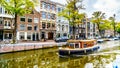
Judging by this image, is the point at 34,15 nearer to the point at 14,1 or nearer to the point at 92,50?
the point at 14,1

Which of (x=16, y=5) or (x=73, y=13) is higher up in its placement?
(x=16, y=5)

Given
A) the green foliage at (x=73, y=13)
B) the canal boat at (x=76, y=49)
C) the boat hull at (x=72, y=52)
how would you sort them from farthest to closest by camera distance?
the green foliage at (x=73, y=13) < the canal boat at (x=76, y=49) < the boat hull at (x=72, y=52)

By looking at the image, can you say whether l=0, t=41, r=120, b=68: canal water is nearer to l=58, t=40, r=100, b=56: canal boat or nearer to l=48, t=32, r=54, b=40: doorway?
l=58, t=40, r=100, b=56: canal boat

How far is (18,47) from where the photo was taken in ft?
125

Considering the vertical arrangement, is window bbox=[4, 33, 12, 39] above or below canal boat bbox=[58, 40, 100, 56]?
above

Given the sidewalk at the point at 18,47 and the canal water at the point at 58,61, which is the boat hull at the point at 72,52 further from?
the sidewalk at the point at 18,47

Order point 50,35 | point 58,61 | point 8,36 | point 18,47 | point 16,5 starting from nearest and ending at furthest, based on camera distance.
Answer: point 58,61 < point 18,47 < point 16,5 < point 8,36 < point 50,35

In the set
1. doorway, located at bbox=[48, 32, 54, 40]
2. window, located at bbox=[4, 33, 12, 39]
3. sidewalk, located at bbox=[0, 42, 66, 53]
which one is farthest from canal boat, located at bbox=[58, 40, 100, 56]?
doorway, located at bbox=[48, 32, 54, 40]

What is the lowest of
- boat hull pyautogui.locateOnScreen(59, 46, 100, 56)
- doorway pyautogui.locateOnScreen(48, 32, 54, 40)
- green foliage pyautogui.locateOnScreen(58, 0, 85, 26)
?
boat hull pyautogui.locateOnScreen(59, 46, 100, 56)

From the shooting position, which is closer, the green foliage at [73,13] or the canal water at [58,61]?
the canal water at [58,61]

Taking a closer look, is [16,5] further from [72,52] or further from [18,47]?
[72,52]

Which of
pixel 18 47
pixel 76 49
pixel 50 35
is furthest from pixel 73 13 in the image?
pixel 76 49

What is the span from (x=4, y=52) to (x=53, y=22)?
34.8 m

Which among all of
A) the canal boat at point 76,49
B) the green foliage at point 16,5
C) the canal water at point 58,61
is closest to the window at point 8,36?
the green foliage at point 16,5
